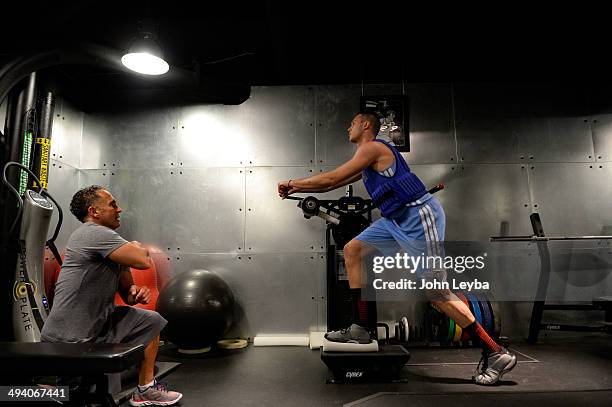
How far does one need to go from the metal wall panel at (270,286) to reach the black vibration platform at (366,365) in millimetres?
1553

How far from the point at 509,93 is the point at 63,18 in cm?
478

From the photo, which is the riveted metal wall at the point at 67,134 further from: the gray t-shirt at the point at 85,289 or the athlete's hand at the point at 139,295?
the athlete's hand at the point at 139,295

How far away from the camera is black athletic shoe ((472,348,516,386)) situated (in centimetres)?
248

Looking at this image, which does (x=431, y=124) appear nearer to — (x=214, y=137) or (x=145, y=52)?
(x=214, y=137)

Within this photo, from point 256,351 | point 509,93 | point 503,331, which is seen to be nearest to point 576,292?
point 503,331

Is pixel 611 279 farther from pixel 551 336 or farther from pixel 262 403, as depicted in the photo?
pixel 262 403

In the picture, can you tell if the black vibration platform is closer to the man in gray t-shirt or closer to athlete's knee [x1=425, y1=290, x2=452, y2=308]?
athlete's knee [x1=425, y1=290, x2=452, y2=308]

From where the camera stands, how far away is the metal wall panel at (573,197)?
425 cm

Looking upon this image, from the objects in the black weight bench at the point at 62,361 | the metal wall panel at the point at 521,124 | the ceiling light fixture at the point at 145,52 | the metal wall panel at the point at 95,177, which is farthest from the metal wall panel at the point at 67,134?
the metal wall panel at the point at 521,124

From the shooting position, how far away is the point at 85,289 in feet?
6.46

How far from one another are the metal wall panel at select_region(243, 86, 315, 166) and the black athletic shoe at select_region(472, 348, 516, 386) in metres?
2.69

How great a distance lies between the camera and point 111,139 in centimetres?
457

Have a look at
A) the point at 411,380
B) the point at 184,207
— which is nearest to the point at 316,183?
the point at 411,380

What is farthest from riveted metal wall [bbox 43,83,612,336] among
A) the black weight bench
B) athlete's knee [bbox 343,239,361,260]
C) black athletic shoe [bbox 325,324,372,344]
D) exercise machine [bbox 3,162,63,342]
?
the black weight bench
